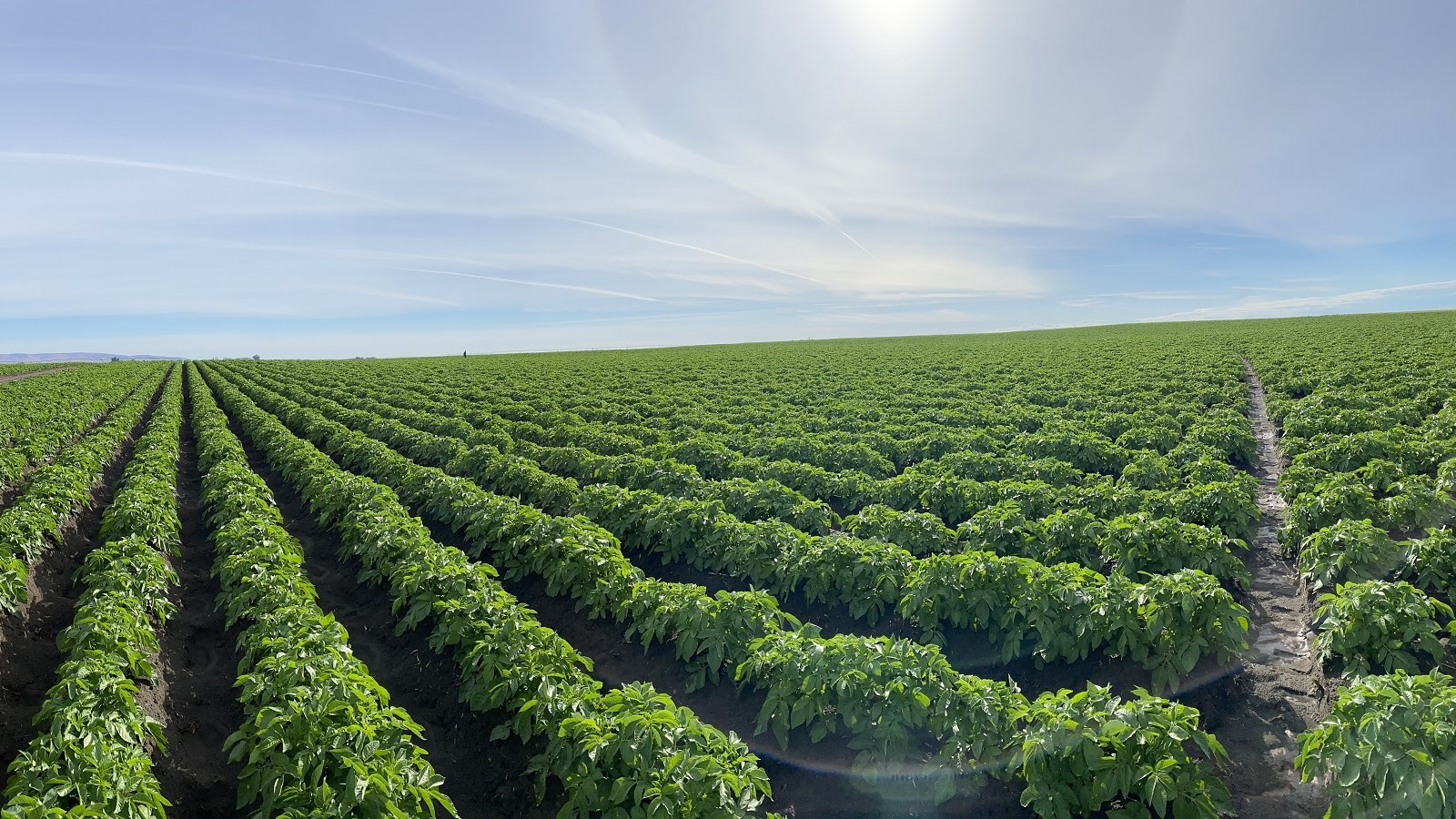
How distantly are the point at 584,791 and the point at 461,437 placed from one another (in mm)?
19338

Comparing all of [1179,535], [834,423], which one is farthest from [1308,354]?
[1179,535]

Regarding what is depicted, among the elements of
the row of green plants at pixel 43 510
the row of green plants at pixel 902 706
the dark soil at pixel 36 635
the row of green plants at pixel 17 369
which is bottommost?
the dark soil at pixel 36 635

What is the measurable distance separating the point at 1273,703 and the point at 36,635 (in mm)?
15596

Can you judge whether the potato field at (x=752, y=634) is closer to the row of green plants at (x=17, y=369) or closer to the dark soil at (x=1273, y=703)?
the dark soil at (x=1273, y=703)

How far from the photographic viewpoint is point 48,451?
19312 millimetres

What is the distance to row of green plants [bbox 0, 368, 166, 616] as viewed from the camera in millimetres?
8789

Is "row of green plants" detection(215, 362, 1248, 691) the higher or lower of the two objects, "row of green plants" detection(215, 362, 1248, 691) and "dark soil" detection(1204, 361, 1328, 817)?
the higher

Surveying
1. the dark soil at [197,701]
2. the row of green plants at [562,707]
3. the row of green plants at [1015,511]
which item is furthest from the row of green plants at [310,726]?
the row of green plants at [1015,511]

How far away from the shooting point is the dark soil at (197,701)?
6.09 meters

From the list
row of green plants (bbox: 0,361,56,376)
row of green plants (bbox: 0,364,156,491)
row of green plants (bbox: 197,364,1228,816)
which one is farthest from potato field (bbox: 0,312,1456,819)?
row of green plants (bbox: 0,361,56,376)

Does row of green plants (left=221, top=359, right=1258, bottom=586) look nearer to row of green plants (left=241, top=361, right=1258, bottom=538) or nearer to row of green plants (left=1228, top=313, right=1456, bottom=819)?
row of green plants (left=241, top=361, right=1258, bottom=538)

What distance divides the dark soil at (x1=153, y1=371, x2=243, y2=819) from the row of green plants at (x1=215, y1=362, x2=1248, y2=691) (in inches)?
190

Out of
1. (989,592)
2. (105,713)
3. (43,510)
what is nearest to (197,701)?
(105,713)

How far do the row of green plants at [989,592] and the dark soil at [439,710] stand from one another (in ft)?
9.57
